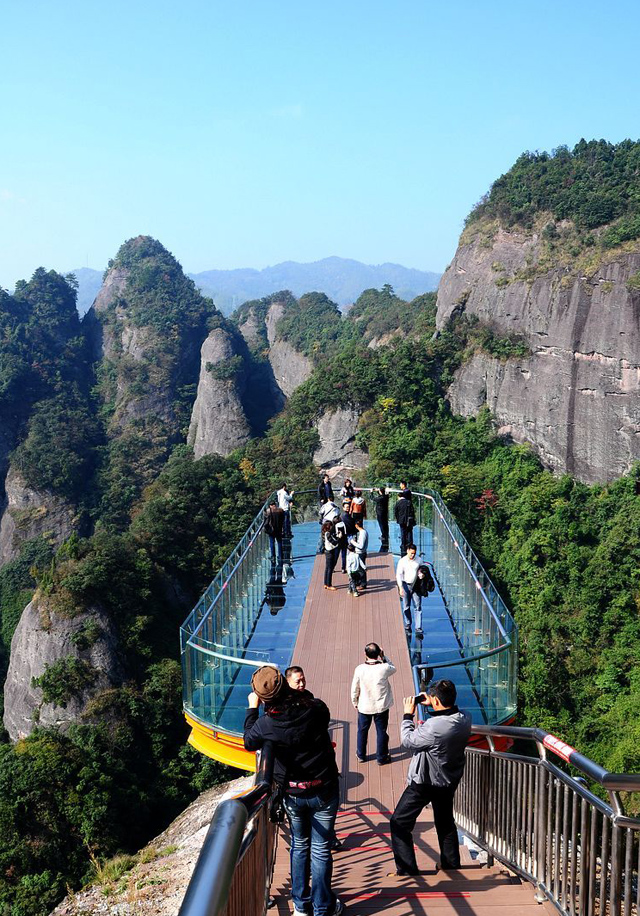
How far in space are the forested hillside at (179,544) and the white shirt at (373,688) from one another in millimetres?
12905

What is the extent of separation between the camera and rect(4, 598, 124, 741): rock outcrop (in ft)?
86.9

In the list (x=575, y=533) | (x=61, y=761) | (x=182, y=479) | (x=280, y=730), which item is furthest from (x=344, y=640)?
(x=182, y=479)

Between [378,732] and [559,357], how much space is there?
108 feet

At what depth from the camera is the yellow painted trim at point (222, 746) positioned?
313 inches

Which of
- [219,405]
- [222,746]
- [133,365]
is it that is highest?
[133,365]

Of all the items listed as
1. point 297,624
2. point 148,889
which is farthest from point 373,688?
point 297,624

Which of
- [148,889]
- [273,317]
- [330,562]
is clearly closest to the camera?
[148,889]

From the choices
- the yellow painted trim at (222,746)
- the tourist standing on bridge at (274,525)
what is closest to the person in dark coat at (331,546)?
the tourist standing on bridge at (274,525)

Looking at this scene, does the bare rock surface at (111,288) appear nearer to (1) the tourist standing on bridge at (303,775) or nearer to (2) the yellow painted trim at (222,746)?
(2) the yellow painted trim at (222,746)

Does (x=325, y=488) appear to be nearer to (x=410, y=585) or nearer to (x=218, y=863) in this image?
(x=410, y=585)

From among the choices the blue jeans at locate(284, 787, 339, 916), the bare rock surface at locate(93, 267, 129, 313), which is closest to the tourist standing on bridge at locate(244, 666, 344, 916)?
the blue jeans at locate(284, 787, 339, 916)

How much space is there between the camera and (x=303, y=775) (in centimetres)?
431

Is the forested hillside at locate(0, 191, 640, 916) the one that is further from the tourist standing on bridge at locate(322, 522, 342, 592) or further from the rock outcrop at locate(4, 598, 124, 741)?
the tourist standing on bridge at locate(322, 522, 342, 592)

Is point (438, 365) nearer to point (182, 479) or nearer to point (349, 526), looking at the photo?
point (182, 479)
